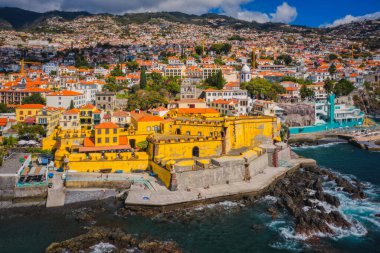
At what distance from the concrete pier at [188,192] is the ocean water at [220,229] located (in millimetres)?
989

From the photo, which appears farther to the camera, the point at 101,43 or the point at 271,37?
the point at 271,37

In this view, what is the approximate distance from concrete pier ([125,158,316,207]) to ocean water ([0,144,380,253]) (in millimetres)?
989

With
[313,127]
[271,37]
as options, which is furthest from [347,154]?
[271,37]

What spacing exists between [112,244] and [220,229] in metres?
6.03

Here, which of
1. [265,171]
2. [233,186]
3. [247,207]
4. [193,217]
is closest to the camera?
[193,217]

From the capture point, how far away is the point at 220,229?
21359 millimetres

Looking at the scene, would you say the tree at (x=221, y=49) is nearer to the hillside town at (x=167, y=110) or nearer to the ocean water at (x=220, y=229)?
the hillside town at (x=167, y=110)

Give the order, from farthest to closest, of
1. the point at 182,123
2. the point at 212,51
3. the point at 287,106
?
the point at 212,51 → the point at 287,106 → the point at 182,123

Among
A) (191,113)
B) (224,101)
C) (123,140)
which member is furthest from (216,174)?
(224,101)

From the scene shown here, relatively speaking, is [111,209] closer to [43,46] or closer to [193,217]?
[193,217]

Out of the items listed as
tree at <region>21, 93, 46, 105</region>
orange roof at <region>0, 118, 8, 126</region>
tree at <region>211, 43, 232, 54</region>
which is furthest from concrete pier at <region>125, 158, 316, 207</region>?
tree at <region>211, 43, 232, 54</region>

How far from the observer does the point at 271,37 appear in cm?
15625

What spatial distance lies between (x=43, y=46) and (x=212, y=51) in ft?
176

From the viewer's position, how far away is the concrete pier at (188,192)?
2384cm
